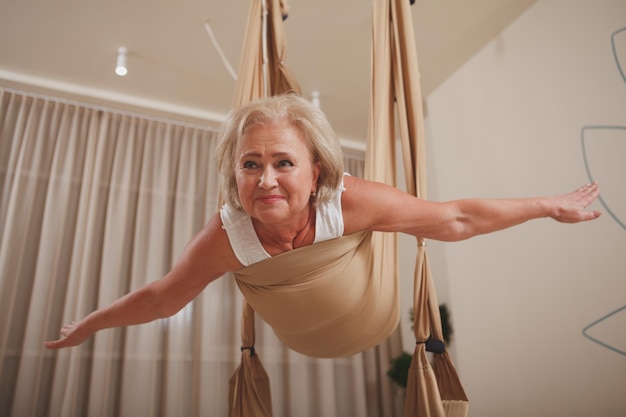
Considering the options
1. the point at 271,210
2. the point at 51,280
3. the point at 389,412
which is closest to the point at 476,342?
the point at 389,412

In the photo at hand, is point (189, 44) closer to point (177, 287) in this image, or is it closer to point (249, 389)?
point (177, 287)

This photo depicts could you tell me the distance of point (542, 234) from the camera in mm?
2197

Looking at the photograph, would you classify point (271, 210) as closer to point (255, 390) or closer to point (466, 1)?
point (255, 390)

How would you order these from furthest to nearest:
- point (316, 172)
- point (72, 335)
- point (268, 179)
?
point (72, 335), point (316, 172), point (268, 179)

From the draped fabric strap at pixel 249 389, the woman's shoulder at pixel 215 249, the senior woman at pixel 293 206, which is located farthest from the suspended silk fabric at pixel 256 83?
the woman's shoulder at pixel 215 249

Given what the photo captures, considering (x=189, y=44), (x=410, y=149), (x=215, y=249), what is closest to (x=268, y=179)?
(x=215, y=249)

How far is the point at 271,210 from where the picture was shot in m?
1.13

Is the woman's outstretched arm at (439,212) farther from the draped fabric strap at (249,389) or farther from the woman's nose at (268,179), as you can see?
the draped fabric strap at (249,389)

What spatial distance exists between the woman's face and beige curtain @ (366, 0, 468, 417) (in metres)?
0.42

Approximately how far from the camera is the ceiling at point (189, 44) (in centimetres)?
→ 243

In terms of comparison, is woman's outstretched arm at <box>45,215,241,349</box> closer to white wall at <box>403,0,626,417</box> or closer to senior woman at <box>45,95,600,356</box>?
senior woman at <box>45,95,600,356</box>

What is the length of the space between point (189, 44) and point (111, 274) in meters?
1.28

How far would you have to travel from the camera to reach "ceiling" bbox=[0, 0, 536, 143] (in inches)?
95.8

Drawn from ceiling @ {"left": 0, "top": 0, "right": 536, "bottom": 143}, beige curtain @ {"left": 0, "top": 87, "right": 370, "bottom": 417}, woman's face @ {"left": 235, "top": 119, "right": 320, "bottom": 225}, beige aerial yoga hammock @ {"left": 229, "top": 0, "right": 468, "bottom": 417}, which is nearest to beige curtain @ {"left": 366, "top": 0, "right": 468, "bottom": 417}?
beige aerial yoga hammock @ {"left": 229, "top": 0, "right": 468, "bottom": 417}
